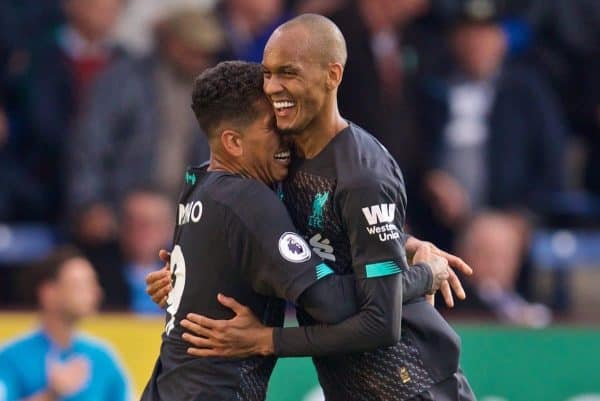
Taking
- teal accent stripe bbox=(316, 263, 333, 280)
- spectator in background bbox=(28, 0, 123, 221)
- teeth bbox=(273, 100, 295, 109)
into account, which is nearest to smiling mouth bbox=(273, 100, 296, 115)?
teeth bbox=(273, 100, 295, 109)

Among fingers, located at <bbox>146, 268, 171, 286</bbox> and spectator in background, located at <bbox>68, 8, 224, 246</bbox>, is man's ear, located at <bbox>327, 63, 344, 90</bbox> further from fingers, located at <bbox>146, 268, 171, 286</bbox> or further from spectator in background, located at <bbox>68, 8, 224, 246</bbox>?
spectator in background, located at <bbox>68, 8, 224, 246</bbox>

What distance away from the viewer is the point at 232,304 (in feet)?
15.2

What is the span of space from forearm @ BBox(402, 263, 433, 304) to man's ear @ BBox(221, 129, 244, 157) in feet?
2.16

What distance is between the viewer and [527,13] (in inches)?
386

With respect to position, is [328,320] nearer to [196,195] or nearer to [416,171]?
[196,195]

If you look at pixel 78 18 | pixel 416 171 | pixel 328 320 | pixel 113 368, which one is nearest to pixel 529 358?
pixel 416 171

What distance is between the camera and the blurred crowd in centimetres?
914

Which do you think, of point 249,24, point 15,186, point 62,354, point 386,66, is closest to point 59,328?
point 62,354

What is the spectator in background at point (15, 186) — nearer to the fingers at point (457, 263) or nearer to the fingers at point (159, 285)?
the fingers at point (159, 285)

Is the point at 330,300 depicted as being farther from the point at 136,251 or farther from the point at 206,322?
the point at 136,251

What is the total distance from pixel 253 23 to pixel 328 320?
524cm

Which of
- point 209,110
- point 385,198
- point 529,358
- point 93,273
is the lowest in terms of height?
point 529,358

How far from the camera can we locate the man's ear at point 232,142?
15.5 ft

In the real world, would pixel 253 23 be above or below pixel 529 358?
above
